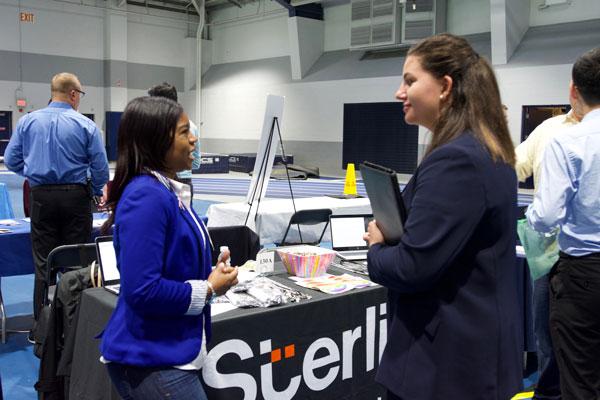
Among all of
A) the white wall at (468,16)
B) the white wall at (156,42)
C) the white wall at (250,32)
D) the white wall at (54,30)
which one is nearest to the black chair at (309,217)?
the white wall at (468,16)

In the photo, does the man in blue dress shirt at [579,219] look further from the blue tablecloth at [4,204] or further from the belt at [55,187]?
the blue tablecloth at [4,204]

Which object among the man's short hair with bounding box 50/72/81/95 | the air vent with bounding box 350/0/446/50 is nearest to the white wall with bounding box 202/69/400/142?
A: the air vent with bounding box 350/0/446/50

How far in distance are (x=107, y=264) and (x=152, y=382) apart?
114 cm

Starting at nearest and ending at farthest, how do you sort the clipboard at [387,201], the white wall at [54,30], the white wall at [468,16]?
the clipboard at [387,201] < the white wall at [468,16] < the white wall at [54,30]

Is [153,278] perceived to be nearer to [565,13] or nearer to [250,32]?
[565,13]

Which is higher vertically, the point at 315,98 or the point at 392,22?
the point at 392,22

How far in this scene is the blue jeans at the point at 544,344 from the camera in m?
2.52

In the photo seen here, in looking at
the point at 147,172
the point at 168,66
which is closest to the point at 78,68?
the point at 168,66

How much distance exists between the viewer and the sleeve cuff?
1.33 metres

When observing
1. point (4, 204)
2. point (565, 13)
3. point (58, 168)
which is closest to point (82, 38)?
point (565, 13)

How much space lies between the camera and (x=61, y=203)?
3637mm

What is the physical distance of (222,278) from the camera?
56.5 inches

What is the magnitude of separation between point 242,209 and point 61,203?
63.1 inches

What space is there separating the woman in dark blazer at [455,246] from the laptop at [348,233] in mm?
1832
